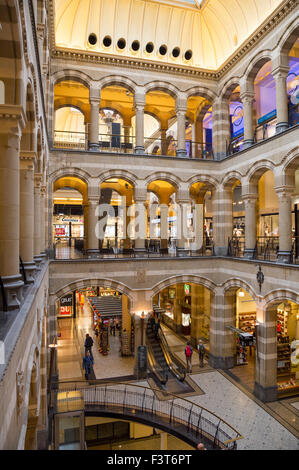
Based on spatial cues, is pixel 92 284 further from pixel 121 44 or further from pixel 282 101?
pixel 121 44

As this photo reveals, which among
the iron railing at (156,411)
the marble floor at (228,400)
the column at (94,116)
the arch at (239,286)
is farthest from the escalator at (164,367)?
the column at (94,116)

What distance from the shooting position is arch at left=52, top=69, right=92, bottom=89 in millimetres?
16188

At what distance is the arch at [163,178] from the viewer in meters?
17.2

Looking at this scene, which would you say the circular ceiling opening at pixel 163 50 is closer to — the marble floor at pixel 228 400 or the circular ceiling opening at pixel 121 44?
the circular ceiling opening at pixel 121 44

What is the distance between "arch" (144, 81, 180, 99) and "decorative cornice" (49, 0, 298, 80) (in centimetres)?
67

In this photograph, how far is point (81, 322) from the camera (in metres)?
25.5

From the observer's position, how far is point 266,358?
45.9ft

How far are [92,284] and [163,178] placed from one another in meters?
6.56

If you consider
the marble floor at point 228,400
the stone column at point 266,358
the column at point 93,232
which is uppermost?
the column at point 93,232

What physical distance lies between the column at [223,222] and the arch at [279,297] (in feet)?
15.1

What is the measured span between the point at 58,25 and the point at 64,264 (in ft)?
38.2

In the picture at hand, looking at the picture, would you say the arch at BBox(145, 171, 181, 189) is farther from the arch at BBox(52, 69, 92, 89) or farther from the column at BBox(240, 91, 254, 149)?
the arch at BBox(52, 69, 92, 89)

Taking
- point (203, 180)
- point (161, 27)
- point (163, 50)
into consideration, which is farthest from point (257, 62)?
point (203, 180)
